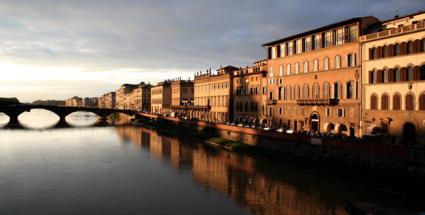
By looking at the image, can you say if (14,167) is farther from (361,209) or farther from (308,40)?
(308,40)

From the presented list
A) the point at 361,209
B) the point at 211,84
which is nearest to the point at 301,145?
the point at 361,209

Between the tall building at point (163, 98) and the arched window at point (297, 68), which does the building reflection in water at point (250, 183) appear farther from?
the tall building at point (163, 98)

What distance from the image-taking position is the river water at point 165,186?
107 feet

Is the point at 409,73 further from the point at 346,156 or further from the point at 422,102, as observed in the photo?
the point at 346,156

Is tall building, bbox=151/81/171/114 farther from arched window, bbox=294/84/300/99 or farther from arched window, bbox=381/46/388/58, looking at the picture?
arched window, bbox=381/46/388/58

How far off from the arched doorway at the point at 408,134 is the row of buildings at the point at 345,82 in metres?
0.08

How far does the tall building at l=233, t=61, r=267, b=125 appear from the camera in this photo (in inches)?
2982

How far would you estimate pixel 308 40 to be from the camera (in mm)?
61906

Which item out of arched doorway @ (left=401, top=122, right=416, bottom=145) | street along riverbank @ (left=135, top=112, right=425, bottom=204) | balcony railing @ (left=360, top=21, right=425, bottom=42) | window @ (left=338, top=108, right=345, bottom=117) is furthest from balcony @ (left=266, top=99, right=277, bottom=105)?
arched doorway @ (left=401, top=122, right=416, bottom=145)

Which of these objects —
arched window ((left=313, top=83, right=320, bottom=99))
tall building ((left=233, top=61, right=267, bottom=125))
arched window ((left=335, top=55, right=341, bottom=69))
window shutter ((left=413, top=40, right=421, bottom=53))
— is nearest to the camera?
window shutter ((left=413, top=40, right=421, bottom=53))

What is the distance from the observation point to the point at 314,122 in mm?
60750

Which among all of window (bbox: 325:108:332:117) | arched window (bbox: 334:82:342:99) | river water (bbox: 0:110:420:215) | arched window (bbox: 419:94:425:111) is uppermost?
arched window (bbox: 334:82:342:99)

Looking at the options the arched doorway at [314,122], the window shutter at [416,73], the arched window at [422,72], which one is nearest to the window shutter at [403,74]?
the window shutter at [416,73]

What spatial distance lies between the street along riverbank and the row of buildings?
6963 millimetres
